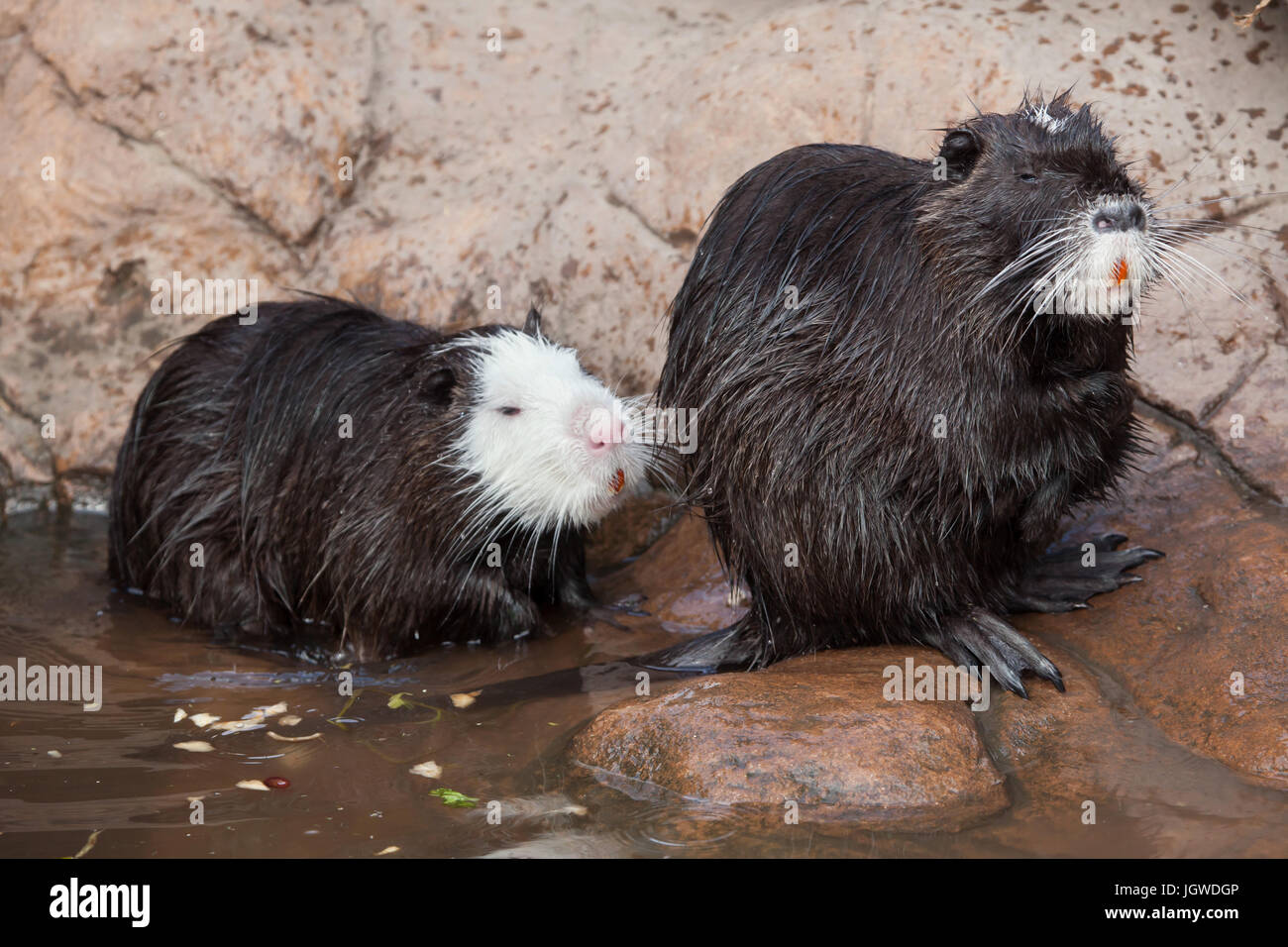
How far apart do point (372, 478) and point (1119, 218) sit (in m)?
2.60

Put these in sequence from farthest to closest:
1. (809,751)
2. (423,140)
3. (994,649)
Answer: (423,140) < (994,649) < (809,751)

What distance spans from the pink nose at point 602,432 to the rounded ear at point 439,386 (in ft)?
1.81

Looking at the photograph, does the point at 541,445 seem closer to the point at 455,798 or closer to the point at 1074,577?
the point at 455,798

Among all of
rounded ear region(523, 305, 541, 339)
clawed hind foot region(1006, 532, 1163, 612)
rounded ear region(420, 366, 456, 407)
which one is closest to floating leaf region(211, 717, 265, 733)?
rounded ear region(420, 366, 456, 407)

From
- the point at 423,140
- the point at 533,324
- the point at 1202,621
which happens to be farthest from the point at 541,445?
the point at 423,140

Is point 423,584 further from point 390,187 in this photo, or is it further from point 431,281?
point 390,187

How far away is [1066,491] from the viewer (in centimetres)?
402

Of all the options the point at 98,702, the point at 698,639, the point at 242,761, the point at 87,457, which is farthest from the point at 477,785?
the point at 87,457

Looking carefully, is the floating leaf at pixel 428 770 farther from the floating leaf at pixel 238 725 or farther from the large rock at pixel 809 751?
the floating leaf at pixel 238 725

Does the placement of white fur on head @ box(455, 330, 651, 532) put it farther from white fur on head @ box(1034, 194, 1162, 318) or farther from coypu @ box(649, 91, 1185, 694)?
white fur on head @ box(1034, 194, 1162, 318)

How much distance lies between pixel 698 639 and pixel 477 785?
1.02 meters

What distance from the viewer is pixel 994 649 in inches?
158

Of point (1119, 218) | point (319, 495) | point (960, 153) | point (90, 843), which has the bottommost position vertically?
point (90, 843)

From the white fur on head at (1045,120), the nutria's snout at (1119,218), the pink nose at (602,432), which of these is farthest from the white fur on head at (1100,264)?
the pink nose at (602,432)
